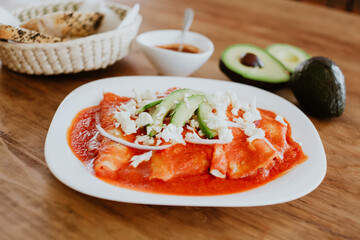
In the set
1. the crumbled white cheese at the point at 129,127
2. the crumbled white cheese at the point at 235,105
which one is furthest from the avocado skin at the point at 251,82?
the crumbled white cheese at the point at 129,127

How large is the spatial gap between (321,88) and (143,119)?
4.04ft

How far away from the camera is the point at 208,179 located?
64.6 inches

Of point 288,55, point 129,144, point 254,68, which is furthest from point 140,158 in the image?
point 288,55

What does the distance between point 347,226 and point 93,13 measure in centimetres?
207

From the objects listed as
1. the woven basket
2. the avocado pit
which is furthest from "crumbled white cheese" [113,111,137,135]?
the avocado pit

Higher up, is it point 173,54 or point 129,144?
point 173,54

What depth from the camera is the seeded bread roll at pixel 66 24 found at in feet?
7.95

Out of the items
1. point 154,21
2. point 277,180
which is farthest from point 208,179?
point 154,21

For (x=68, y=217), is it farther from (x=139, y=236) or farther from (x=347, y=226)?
(x=347, y=226)

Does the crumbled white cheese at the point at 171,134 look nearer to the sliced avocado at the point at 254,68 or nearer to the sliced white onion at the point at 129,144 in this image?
the sliced white onion at the point at 129,144

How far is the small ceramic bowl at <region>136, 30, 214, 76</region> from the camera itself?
249 centimetres

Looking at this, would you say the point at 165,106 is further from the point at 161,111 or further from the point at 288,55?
the point at 288,55

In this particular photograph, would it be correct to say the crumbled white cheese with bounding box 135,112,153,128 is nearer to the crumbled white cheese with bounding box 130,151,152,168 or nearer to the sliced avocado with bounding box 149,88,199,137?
the sliced avocado with bounding box 149,88,199,137

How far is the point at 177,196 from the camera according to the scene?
4.80 feet
